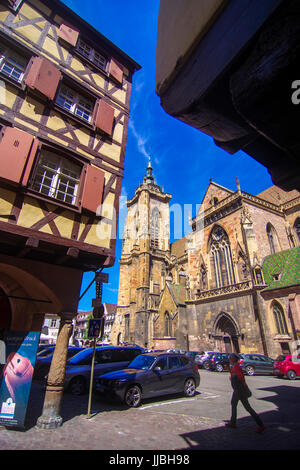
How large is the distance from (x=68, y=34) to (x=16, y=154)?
17.9 ft

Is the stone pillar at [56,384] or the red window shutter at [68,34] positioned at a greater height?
the red window shutter at [68,34]

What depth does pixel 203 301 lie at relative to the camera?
81.0ft

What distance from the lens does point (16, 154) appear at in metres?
5.76

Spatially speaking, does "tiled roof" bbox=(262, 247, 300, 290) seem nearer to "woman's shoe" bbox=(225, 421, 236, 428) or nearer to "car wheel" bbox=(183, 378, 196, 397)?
"car wheel" bbox=(183, 378, 196, 397)

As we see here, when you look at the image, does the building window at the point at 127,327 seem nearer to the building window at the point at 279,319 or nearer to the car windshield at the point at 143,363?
the building window at the point at 279,319

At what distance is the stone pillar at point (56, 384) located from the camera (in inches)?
220

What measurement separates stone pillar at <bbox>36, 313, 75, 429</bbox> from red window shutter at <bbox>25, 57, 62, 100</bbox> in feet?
20.5

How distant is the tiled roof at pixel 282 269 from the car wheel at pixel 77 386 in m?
15.3

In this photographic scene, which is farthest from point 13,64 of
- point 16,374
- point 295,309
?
point 295,309

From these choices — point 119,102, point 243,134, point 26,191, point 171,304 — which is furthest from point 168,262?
point 243,134

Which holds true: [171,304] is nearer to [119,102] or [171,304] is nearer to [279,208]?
[279,208]

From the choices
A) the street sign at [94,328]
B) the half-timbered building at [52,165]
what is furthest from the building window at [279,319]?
the half-timbered building at [52,165]

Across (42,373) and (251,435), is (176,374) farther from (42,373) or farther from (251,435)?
(42,373)

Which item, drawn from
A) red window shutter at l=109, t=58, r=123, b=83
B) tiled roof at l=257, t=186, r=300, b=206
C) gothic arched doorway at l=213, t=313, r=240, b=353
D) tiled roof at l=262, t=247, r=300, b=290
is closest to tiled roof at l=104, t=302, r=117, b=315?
gothic arched doorway at l=213, t=313, r=240, b=353
